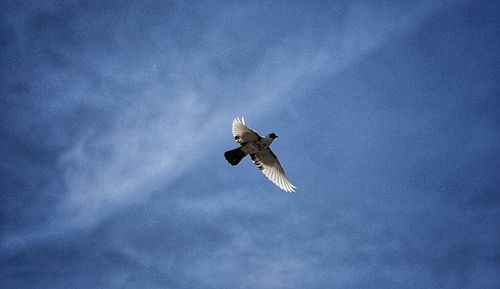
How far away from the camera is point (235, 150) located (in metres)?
37.1

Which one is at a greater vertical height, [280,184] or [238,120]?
[238,120]

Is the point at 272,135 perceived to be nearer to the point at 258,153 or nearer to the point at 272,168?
the point at 258,153

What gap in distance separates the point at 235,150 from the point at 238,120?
2.30 meters

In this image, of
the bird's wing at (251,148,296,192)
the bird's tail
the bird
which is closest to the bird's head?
the bird

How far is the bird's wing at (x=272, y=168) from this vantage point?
38.3 meters

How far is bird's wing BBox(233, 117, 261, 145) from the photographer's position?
36.0 meters

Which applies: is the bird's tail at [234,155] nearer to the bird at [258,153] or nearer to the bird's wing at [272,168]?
the bird at [258,153]

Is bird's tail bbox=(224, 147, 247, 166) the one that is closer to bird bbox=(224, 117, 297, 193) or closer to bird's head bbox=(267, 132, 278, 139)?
bird bbox=(224, 117, 297, 193)

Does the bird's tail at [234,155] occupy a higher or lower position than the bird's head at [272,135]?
lower

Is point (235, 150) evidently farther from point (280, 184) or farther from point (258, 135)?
point (280, 184)

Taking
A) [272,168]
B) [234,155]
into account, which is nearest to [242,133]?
[234,155]

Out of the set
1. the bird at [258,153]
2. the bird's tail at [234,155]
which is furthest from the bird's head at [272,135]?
the bird's tail at [234,155]

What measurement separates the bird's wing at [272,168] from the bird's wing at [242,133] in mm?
1834

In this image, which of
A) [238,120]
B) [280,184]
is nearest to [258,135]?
[238,120]
